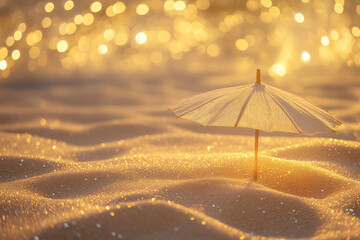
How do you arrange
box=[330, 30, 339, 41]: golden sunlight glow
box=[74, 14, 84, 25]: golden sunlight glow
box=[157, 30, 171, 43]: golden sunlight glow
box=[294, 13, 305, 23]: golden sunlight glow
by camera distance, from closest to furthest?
box=[330, 30, 339, 41]: golden sunlight glow < box=[74, 14, 84, 25]: golden sunlight glow < box=[294, 13, 305, 23]: golden sunlight glow < box=[157, 30, 171, 43]: golden sunlight glow

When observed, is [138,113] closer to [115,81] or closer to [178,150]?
[178,150]

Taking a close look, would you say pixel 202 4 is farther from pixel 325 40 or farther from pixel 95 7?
pixel 325 40

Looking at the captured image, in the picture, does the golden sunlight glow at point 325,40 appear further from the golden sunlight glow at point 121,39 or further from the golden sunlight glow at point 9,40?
the golden sunlight glow at point 9,40

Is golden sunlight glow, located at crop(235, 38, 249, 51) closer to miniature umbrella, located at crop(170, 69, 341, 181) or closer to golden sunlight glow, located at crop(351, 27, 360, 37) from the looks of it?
golden sunlight glow, located at crop(351, 27, 360, 37)

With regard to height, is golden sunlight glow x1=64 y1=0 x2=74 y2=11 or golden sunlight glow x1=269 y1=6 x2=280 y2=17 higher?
golden sunlight glow x1=64 y1=0 x2=74 y2=11

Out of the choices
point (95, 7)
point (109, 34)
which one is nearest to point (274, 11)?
point (109, 34)

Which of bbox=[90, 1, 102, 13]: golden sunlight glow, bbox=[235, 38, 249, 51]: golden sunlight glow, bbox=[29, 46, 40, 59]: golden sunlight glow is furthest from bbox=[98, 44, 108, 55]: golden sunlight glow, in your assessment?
bbox=[235, 38, 249, 51]: golden sunlight glow

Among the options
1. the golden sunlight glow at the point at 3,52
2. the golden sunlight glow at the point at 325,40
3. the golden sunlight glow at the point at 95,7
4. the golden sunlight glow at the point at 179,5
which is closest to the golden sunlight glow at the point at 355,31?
the golden sunlight glow at the point at 325,40
